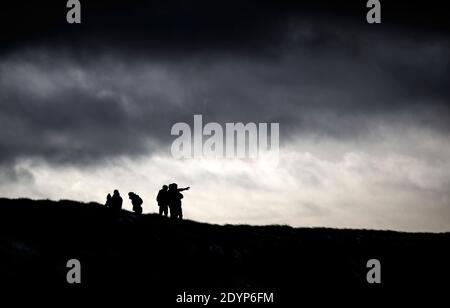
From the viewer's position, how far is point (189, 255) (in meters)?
34.6

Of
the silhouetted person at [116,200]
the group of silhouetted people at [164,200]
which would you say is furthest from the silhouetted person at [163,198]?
the silhouetted person at [116,200]

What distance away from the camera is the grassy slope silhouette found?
3023cm

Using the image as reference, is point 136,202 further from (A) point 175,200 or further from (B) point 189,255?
(B) point 189,255

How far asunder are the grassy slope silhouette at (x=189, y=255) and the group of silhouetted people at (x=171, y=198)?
0.86 m

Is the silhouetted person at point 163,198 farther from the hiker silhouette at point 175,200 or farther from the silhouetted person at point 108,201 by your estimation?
the silhouetted person at point 108,201

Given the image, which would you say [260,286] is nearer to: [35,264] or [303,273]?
[303,273]

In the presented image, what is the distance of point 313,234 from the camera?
42312 millimetres

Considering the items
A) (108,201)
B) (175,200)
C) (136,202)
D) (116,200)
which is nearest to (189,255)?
(175,200)

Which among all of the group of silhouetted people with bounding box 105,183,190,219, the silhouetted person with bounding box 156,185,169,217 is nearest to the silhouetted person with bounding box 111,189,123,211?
the group of silhouetted people with bounding box 105,183,190,219

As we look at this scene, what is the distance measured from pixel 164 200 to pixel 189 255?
16.6 ft
